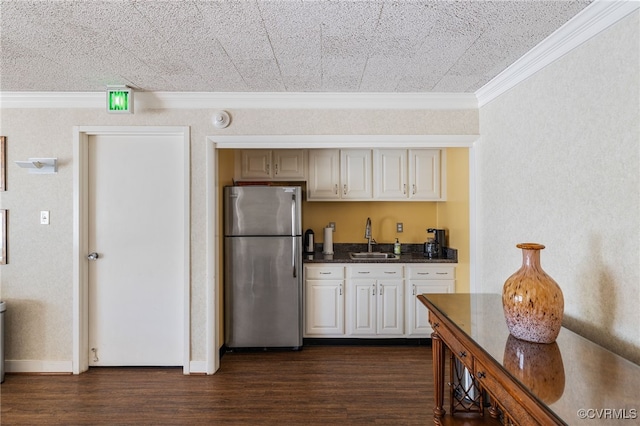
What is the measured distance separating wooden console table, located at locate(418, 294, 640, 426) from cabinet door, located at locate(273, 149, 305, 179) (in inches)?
96.3

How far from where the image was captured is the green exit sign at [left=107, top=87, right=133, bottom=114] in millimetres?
2875

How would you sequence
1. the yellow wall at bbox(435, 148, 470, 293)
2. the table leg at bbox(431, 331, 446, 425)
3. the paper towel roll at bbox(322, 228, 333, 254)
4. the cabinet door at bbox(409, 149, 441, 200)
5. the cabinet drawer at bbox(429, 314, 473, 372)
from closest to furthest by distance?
the cabinet drawer at bbox(429, 314, 473, 372)
the table leg at bbox(431, 331, 446, 425)
the yellow wall at bbox(435, 148, 470, 293)
the cabinet door at bbox(409, 149, 441, 200)
the paper towel roll at bbox(322, 228, 333, 254)

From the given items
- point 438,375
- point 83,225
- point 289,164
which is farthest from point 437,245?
point 83,225

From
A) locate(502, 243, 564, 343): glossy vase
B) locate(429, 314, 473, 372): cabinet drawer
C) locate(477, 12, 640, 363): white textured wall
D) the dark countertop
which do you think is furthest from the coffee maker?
locate(502, 243, 564, 343): glossy vase

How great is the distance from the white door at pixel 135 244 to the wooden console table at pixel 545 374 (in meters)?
2.30

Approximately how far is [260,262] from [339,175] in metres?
1.28

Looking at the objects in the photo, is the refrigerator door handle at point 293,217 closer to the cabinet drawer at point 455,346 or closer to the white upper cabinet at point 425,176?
the white upper cabinet at point 425,176

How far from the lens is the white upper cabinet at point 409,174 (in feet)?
13.2

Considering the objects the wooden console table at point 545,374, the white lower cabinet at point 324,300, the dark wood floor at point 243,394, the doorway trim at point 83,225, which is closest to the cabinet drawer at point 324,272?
the white lower cabinet at point 324,300

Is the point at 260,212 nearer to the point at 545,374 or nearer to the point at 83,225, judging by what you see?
the point at 83,225

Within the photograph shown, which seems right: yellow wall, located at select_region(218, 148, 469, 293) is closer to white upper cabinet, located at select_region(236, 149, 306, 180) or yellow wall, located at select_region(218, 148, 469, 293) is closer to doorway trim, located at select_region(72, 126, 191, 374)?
white upper cabinet, located at select_region(236, 149, 306, 180)

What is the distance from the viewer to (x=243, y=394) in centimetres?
274

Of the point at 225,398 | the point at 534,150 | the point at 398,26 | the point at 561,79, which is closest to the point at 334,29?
the point at 398,26

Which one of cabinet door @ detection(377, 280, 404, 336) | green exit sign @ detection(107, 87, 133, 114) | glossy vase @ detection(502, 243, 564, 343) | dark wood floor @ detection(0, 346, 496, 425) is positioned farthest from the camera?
cabinet door @ detection(377, 280, 404, 336)
